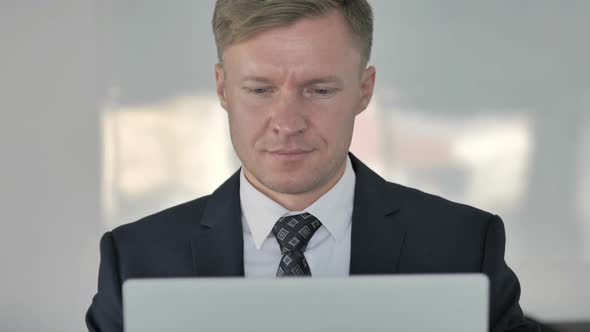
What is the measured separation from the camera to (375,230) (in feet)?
6.86

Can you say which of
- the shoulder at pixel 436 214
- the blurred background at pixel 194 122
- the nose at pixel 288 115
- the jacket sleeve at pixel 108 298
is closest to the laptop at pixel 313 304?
the nose at pixel 288 115

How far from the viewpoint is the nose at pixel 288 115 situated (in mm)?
1887

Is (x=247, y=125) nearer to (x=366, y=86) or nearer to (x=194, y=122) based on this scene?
(x=366, y=86)

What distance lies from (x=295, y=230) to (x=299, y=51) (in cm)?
47

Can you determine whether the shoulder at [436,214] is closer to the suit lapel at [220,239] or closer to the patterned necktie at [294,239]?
the patterned necktie at [294,239]

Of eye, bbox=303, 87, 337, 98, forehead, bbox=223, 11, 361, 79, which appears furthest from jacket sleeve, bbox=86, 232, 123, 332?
eye, bbox=303, 87, 337, 98

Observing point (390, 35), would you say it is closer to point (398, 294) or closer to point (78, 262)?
point (78, 262)

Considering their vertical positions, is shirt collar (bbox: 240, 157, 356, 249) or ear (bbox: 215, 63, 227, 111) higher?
Answer: ear (bbox: 215, 63, 227, 111)

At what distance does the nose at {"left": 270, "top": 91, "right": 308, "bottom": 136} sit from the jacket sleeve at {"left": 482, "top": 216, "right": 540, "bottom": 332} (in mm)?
641

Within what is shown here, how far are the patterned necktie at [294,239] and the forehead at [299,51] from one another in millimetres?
402

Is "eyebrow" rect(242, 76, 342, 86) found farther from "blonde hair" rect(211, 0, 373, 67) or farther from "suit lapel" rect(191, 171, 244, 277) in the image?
"suit lapel" rect(191, 171, 244, 277)

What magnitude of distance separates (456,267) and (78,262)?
2.91m

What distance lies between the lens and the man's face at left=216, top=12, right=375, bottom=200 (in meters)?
1.91

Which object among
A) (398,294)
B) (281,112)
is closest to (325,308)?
(398,294)
